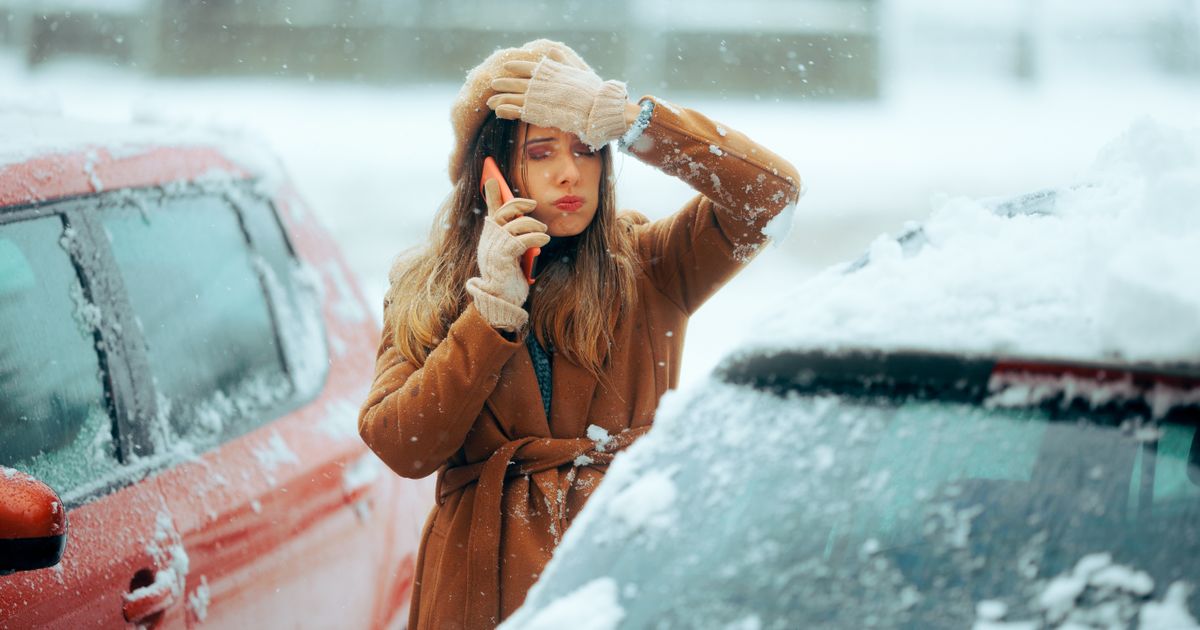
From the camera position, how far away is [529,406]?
236cm

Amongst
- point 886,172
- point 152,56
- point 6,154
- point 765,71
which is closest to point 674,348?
point 6,154

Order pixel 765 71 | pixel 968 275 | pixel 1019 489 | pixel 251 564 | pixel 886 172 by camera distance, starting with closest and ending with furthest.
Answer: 1. pixel 1019 489
2. pixel 968 275
3. pixel 251 564
4. pixel 886 172
5. pixel 765 71

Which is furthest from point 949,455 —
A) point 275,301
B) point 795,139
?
point 795,139

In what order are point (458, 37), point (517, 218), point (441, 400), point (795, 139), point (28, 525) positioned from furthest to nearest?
point (458, 37), point (795, 139), point (517, 218), point (441, 400), point (28, 525)

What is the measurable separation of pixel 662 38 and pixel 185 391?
10.7 metres

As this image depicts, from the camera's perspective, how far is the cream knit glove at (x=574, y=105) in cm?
232

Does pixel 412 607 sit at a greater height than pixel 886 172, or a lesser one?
greater

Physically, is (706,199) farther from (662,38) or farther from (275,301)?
(662,38)

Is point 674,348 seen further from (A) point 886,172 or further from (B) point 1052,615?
(A) point 886,172

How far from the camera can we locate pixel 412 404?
2266 mm

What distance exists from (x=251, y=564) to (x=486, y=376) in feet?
2.69

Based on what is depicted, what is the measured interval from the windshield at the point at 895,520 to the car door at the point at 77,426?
1194 mm

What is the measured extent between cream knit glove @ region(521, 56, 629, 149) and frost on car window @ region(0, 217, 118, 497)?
1.06 metres

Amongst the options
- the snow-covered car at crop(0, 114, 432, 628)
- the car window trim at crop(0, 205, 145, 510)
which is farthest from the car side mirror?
the car window trim at crop(0, 205, 145, 510)
